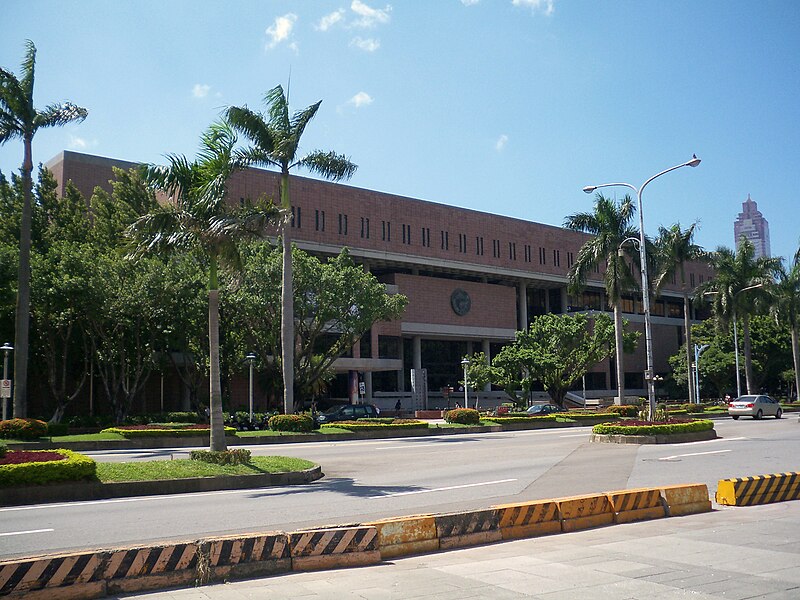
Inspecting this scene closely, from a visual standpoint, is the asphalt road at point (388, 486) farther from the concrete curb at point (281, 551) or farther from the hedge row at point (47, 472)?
the concrete curb at point (281, 551)

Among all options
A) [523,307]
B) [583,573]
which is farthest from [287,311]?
[523,307]

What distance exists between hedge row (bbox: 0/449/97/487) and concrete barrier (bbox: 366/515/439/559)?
28.6ft

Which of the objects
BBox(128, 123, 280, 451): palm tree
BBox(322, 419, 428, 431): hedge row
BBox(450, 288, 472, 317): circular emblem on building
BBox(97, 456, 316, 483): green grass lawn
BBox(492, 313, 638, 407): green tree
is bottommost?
BBox(322, 419, 428, 431): hedge row

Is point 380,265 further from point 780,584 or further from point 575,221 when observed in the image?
point 780,584

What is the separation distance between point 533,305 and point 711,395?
22.3 metres

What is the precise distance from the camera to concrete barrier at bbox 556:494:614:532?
11.0 m

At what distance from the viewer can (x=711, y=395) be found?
83.1 meters

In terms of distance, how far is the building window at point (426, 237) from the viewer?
66.6m

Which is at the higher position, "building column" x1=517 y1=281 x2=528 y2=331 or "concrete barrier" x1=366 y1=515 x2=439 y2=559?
"building column" x1=517 y1=281 x2=528 y2=331

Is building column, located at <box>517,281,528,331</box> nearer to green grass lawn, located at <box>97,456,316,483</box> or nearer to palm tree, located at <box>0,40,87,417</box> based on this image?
palm tree, located at <box>0,40,87,417</box>

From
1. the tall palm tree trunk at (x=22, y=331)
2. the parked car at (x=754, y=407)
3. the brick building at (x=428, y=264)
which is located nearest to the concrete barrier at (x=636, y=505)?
the tall palm tree trunk at (x=22, y=331)

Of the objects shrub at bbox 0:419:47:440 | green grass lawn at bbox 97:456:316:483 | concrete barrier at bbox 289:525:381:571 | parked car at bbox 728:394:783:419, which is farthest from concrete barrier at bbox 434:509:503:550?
parked car at bbox 728:394:783:419

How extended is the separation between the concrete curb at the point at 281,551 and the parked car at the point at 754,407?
39217 mm

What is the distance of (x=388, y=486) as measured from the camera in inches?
646
